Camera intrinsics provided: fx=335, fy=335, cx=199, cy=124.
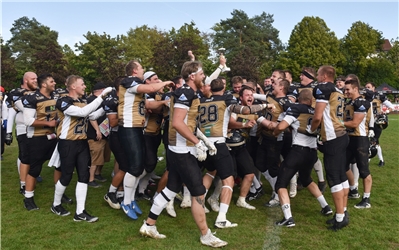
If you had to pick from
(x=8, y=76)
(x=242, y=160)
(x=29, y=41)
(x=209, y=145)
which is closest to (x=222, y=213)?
(x=242, y=160)

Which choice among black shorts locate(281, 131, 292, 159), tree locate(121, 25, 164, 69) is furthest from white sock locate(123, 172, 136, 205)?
tree locate(121, 25, 164, 69)

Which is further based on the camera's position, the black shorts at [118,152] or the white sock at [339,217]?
the black shorts at [118,152]

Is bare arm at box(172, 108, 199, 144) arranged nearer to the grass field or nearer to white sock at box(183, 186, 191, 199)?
the grass field

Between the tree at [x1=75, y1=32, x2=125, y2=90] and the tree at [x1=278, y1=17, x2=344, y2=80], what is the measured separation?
24122 millimetres

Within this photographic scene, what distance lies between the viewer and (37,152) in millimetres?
6332

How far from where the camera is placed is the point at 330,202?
6715 millimetres

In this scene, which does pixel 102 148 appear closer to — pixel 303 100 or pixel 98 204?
pixel 98 204

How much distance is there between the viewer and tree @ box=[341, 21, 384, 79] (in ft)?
168

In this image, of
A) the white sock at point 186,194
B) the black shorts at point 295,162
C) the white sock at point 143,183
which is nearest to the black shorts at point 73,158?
the white sock at point 143,183

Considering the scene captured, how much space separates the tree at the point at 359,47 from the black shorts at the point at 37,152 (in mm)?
51491

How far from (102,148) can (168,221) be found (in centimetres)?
354

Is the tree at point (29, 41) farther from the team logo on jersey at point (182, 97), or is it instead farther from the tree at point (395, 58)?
the team logo on jersey at point (182, 97)

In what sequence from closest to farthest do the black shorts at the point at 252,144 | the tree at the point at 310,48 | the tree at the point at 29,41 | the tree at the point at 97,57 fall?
the black shorts at the point at 252,144, the tree at the point at 97,57, the tree at the point at 310,48, the tree at the point at 29,41

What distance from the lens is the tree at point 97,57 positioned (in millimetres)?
38969
